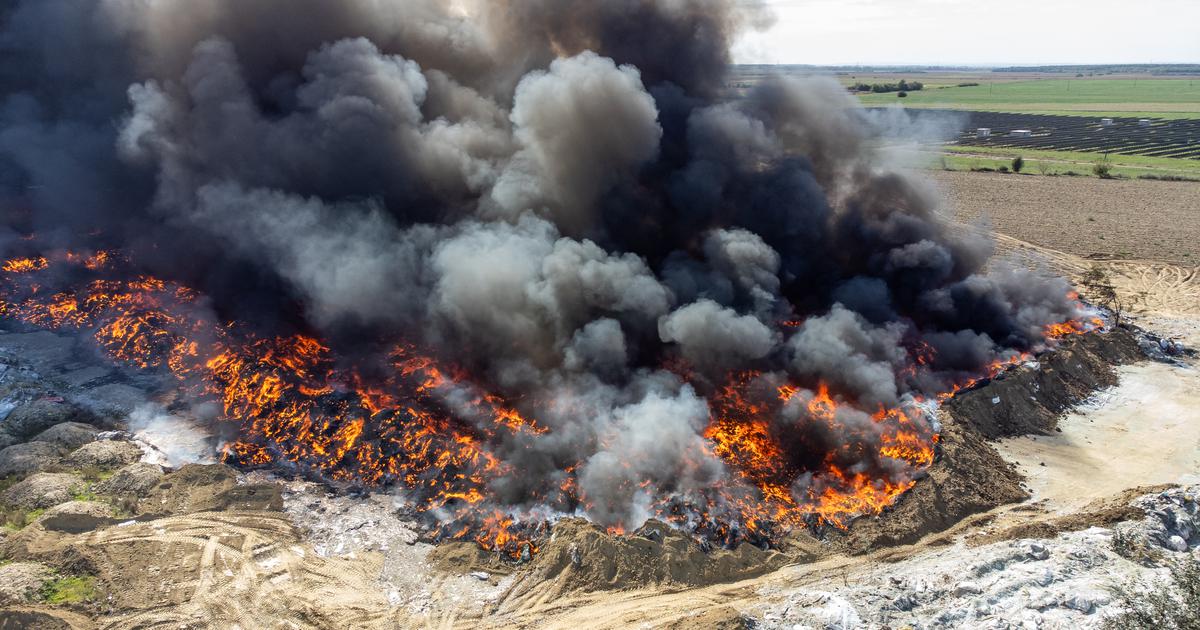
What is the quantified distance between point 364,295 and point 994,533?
22.7 meters

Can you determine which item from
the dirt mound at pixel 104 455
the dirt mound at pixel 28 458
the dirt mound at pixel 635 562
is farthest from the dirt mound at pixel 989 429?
the dirt mound at pixel 28 458

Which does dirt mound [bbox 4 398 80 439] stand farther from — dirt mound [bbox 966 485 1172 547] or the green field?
the green field

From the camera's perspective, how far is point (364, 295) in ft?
86.8

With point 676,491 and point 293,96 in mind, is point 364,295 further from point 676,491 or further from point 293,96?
point 676,491

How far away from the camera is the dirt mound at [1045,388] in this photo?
23984 mm

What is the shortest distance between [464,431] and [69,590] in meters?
10.8

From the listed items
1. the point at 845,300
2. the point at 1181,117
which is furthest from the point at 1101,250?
the point at 1181,117

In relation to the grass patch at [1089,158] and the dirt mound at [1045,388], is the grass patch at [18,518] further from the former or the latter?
the grass patch at [1089,158]

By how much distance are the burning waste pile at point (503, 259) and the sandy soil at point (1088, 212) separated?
17.3 meters

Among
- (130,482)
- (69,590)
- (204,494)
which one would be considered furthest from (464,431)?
(69,590)

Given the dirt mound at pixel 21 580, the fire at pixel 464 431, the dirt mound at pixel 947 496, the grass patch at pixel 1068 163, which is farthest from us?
the grass patch at pixel 1068 163

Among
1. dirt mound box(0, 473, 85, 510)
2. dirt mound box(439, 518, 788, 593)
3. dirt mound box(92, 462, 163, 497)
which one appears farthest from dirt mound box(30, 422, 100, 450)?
dirt mound box(439, 518, 788, 593)

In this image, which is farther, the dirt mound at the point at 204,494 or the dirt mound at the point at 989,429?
the dirt mound at the point at 204,494

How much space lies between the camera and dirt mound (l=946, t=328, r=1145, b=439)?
78.7 feet
